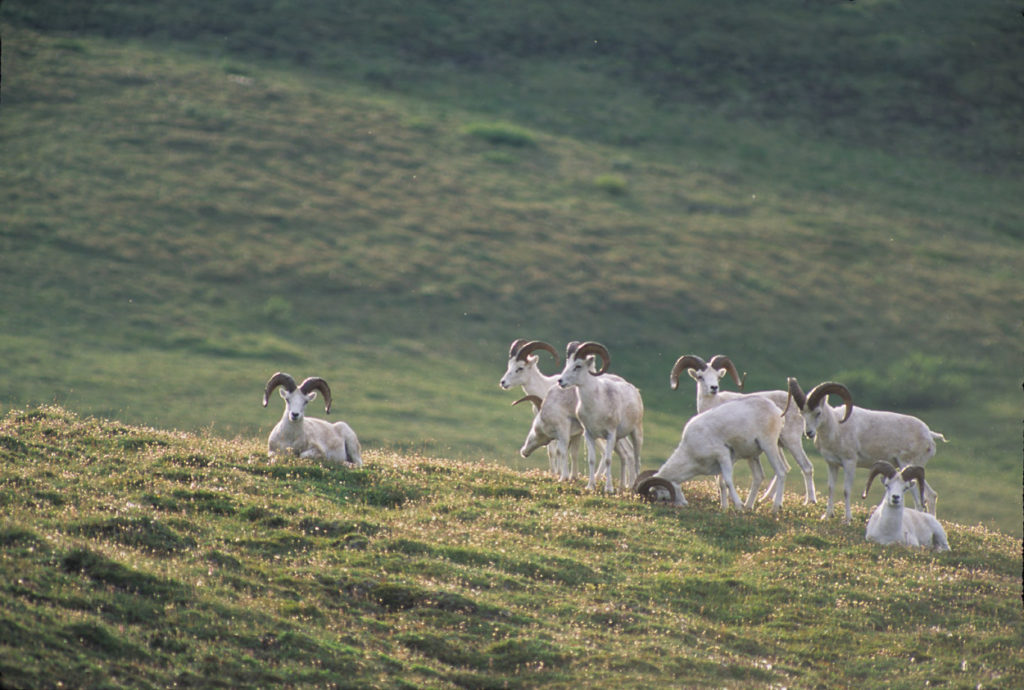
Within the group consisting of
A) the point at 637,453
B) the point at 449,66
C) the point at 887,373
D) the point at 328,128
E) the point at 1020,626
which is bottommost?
the point at 1020,626

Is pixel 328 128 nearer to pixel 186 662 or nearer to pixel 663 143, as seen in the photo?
pixel 663 143

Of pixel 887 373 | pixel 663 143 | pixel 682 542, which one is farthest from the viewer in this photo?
pixel 663 143

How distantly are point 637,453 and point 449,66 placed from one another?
77115 mm

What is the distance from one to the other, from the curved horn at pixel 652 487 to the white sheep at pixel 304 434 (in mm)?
5584

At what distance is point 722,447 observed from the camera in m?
21.5

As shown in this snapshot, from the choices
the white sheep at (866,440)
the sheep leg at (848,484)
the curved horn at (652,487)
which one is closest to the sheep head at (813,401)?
the white sheep at (866,440)

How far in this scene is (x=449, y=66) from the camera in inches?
3809

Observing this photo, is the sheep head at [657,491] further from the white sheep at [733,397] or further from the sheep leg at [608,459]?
the white sheep at [733,397]

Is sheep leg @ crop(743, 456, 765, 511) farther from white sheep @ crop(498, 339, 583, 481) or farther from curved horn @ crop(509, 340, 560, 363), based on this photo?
curved horn @ crop(509, 340, 560, 363)

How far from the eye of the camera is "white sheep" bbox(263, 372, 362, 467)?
72.3 ft

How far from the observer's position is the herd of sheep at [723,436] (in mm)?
21328

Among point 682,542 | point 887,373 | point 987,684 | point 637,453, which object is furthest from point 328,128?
point 987,684

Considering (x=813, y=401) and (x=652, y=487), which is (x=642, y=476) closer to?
(x=652, y=487)

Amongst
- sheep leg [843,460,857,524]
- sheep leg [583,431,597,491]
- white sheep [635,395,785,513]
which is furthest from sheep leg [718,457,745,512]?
sheep leg [583,431,597,491]
